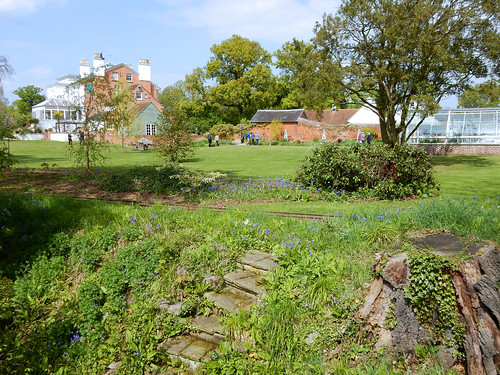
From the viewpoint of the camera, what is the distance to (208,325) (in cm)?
496

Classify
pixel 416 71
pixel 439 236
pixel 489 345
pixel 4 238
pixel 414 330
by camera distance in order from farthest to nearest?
pixel 416 71, pixel 4 238, pixel 439 236, pixel 414 330, pixel 489 345

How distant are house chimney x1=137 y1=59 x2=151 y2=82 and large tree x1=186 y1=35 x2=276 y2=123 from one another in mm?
8532

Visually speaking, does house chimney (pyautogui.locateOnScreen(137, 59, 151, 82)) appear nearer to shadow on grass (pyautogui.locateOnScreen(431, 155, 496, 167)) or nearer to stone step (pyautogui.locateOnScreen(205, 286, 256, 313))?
shadow on grass (pyautogui.locateOnScreen(431, 155, 496, 167))

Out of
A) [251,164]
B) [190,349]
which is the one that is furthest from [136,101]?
[190,349]

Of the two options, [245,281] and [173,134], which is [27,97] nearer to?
[173,134]

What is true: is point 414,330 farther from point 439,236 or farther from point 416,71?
point 416,71

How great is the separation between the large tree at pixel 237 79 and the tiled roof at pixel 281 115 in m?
3.99

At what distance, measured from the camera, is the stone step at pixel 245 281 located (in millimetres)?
5077

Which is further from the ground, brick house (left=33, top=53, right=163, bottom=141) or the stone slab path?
brick house (left=33, top=53, right=163, bottom=141)

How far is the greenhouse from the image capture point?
30531 mm

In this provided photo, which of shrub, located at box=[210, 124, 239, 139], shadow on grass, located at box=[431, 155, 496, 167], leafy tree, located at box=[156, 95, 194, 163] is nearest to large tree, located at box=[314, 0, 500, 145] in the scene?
shadow on grass, located at box=[431, 155, 496, 167]

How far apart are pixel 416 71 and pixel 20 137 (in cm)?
5947

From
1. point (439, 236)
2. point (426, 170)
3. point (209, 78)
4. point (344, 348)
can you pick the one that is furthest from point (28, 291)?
point (209, 78)

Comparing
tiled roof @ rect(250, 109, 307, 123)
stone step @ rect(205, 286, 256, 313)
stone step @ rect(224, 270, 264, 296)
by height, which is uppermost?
tiled roof @ rect(250, 109, 307, 123)
